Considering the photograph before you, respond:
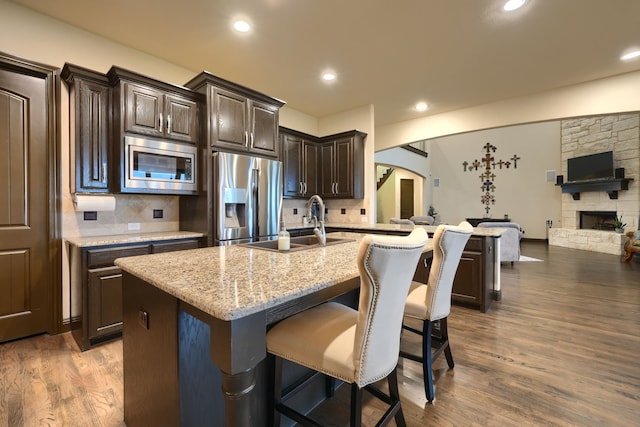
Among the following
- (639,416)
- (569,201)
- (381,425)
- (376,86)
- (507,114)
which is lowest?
(639,416)

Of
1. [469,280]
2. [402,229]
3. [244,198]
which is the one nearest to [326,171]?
[402,229]

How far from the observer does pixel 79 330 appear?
248 cm

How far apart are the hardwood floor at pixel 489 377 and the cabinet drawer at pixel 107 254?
681 millimetres

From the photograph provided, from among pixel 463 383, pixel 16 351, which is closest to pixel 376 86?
pixel 463 383

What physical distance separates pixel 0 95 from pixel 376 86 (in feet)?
12.2

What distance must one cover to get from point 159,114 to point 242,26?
3.67 feet

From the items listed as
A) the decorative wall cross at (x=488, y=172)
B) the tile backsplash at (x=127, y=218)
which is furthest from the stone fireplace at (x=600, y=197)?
the tile backsplash at (x=127, y=218)

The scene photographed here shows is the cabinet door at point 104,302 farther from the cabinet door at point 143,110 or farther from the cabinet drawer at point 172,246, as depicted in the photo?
the cabinet door at point 143,110

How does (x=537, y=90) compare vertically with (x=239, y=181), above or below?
above

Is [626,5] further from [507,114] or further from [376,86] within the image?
[376,86]

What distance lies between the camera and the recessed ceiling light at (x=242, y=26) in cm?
259

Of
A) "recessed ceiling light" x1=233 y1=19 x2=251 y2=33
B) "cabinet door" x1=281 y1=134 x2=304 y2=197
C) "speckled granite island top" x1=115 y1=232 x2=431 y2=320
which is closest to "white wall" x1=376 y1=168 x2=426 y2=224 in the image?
"cabinet door" x1=281 y1=134 x2=304 y2=197

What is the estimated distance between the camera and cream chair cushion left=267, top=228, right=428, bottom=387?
0.95 m

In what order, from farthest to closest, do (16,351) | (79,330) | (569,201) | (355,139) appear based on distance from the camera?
(569,201)
(355,139)
(79,330)
(16,351)
